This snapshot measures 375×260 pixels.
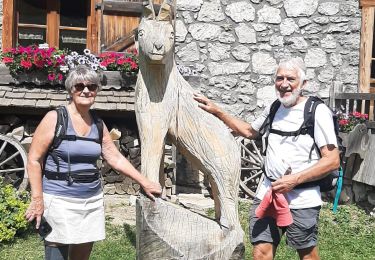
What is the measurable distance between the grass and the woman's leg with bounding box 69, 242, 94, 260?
4.89 ft

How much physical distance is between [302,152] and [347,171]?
13.3 ft

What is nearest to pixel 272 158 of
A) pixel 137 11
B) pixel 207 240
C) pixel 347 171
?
pixel 207 240

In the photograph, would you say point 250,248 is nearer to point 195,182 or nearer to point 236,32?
point 195,182

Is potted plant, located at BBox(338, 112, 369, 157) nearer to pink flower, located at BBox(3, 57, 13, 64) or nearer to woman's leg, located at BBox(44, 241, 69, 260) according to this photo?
pink flower, located at BBox(3, 57, 13, 64)

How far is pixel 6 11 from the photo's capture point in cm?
729

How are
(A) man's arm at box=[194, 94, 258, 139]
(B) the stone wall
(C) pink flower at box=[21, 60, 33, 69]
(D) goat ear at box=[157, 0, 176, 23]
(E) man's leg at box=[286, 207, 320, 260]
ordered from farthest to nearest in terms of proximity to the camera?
(B) the stone wall
(C) pink flower at box=[21, 60, 33, 69]
(A) man's arm at box=[194, 94, 258, 139]
(D) goat ear at box=[157, 0, 176, 23]
(E) man's leg at box=[286, 207, 320, 260]

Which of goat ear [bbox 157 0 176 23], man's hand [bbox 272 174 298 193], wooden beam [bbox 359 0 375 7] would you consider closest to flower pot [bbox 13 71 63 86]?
goat ear [bbox 157 0 176 23]

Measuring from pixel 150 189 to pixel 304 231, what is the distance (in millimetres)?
914

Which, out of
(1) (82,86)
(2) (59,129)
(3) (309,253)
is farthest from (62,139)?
(3) (309,253)

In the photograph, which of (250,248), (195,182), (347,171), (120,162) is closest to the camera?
(120,162)

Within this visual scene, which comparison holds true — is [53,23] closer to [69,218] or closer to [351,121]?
[351,121]

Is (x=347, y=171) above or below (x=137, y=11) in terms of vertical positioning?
below

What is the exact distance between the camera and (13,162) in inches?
258

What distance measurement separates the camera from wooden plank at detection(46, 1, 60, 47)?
7.66m
